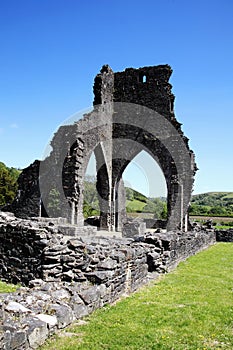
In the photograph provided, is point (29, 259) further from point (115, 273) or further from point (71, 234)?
point (71, 234)

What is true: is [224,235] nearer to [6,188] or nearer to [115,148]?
[115,148]

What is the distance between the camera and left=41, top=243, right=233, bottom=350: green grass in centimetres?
498

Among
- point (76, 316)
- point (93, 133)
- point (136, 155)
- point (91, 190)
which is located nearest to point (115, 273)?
point (76, 316)

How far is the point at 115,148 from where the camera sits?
2566 centimetres

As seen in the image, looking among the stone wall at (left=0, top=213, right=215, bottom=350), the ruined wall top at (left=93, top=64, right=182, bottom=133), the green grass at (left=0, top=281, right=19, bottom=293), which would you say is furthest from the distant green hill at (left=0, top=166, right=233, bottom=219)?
the green grass at (left=0, top=281, right=19, bottom=293)

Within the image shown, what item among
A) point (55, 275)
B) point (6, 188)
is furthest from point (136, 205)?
point (55, 275)

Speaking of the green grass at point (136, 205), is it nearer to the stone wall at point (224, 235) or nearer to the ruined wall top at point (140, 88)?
the stone wall at point (224, 235)

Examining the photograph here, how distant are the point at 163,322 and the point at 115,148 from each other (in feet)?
65.8

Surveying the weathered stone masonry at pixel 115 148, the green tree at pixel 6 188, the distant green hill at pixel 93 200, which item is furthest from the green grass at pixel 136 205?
the weathered stone masonry at pixel 115 148

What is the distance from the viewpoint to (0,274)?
29.6ft

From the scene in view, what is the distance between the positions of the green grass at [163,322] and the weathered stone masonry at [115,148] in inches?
484

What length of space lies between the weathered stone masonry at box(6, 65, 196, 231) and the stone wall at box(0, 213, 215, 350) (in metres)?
10.2

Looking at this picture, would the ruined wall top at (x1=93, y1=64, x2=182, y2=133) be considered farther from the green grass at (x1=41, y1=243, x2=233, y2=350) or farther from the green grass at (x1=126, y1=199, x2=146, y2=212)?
the green grass at (x1=126, y1=199, x2=146, y2=212)

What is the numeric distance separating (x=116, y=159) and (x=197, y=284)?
1673cm
